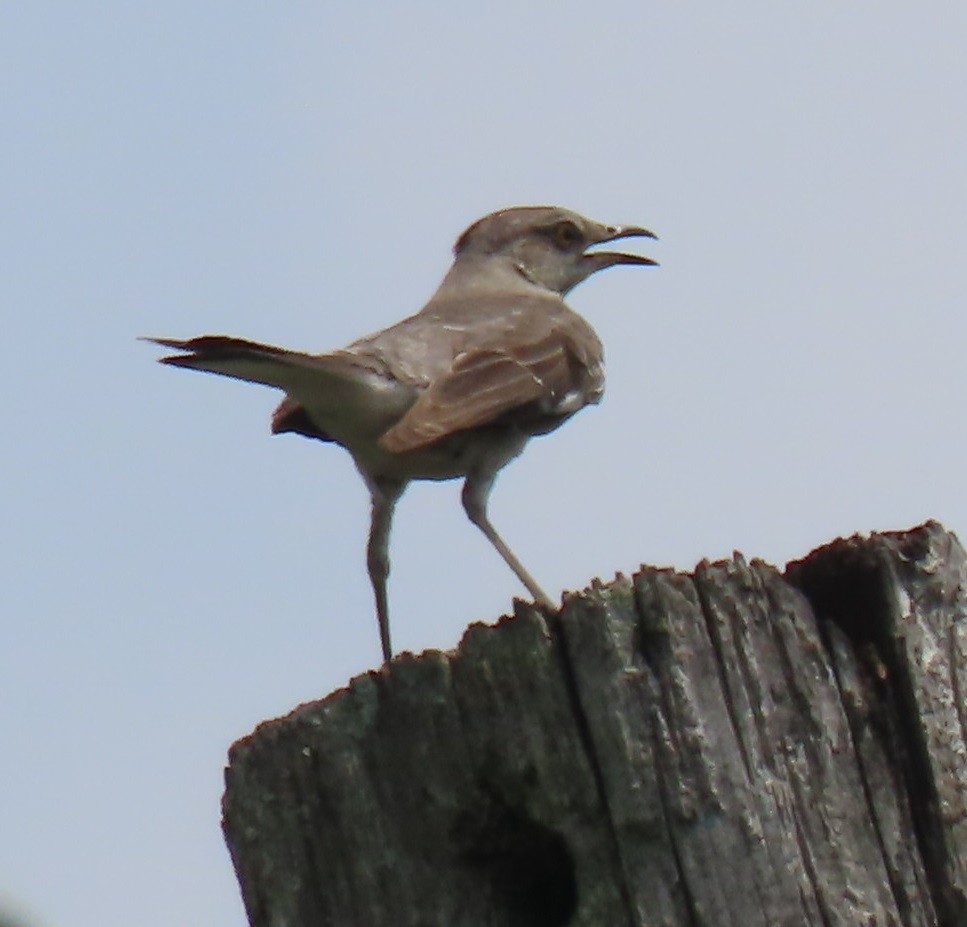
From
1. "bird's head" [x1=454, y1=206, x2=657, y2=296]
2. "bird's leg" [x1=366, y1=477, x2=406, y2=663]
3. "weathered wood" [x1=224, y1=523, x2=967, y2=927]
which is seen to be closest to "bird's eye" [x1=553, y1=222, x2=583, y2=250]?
"bird's head" [x1=454, y1=206, x2=657, y2=296]

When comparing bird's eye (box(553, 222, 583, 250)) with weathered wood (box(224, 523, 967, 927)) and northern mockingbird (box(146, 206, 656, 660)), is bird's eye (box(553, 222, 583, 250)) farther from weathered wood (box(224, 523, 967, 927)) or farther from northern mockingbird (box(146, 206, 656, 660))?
weathered wood (box(224, 523, 967, 927))

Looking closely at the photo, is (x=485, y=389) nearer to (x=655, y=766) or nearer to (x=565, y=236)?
(x=565, y=236)

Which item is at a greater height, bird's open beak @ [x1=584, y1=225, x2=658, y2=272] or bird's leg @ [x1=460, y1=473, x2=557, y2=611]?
bird's open beak @ [x1=584, y1=225, x2=658, y2=272]

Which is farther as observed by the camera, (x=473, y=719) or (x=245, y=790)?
(x=245, y=790)

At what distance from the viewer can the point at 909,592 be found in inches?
137

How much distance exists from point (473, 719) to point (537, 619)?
240mm

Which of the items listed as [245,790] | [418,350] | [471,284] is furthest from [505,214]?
[245,790]

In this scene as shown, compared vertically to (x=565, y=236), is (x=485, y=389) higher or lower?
lower

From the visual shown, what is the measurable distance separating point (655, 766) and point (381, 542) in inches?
193

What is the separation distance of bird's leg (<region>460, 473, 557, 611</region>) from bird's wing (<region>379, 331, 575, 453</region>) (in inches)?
16.8

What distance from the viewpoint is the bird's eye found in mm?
9930

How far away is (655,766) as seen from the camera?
3.22 m

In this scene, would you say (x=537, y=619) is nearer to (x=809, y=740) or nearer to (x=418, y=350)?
(x=809, y=740)

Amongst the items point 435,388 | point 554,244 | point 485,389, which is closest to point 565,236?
point 554,244
